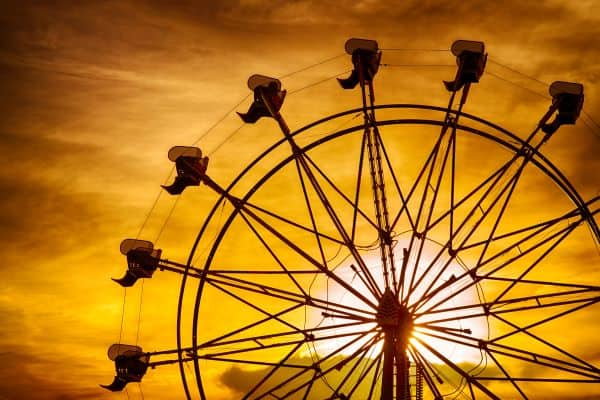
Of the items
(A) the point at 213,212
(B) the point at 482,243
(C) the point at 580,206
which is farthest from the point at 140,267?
(C) the point at 580,206

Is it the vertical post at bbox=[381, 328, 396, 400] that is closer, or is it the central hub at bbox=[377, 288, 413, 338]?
the vertical post at bbox=[381, 328, 396, 400]

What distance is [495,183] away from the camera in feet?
70.7

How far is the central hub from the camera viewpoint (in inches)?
798

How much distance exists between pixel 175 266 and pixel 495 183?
361 inches

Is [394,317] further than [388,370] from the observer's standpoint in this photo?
Yes

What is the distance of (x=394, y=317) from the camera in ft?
66.5

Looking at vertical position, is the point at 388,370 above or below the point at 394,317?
below

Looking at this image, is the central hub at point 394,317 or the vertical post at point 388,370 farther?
the central hub at point 394,317

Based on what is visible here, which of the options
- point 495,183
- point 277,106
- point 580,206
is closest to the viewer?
point 580,206

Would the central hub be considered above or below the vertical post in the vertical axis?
above

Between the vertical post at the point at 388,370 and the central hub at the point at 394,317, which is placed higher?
the central hub at the point at 394,317

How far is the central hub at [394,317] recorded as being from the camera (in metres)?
20.3

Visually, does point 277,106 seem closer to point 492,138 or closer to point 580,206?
point 492,138

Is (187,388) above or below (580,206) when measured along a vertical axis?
below
